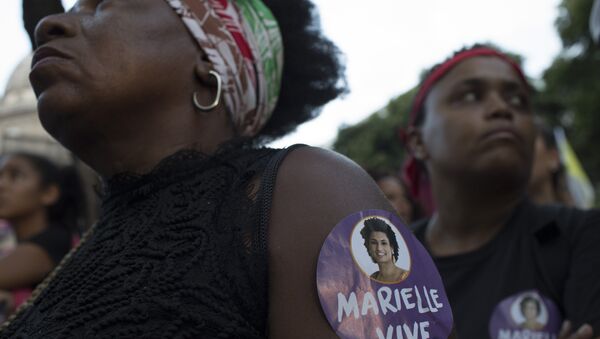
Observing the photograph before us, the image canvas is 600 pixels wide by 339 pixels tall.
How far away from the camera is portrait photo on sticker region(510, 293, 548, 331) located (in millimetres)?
2299

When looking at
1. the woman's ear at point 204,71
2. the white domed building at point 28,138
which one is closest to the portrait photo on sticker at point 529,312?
the woman's ear at point 204,71

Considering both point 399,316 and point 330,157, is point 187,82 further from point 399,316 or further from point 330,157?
point 399,316

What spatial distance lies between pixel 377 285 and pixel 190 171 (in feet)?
2.00

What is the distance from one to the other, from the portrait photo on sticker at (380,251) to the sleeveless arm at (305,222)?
5cm

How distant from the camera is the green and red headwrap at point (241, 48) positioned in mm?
1903

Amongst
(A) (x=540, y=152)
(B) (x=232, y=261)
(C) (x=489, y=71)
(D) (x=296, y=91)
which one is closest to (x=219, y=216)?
(B) (x=232, y=261)

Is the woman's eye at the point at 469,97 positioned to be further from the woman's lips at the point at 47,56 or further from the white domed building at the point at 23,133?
the white domed building at the point at 23,133

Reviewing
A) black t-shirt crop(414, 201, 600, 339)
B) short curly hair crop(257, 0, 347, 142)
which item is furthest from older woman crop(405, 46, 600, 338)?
short curly hair crop(257, 0, 347, 142)

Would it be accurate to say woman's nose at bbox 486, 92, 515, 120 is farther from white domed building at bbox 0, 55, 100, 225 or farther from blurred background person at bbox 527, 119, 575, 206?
white domed building at bbox 0, 55, 100, 225

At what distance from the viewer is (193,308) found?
1.35m

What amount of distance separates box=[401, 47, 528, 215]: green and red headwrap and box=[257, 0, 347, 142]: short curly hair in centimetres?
98

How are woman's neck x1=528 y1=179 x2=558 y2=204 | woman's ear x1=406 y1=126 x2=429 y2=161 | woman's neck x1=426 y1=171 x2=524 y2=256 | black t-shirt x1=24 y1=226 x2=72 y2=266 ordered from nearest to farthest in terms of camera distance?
woman's neck x1=426 y1=171 x2=524 y2=256 → woman's ear x1=406 y1=126 x2=429 y2=161 → black t-shirt x1=24 y1=226 x2=72 y2=266 → woman's neck x1=528 y1=179 x2=558 y2=204

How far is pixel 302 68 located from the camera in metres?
2.35

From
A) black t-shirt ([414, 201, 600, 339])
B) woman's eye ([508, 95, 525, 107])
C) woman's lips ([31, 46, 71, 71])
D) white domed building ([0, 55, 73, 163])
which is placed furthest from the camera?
white domed building ([0, 55, 73, 163])
